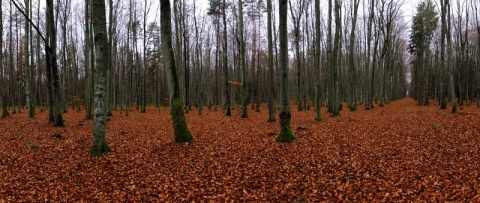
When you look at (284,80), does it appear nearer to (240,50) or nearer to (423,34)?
(240,50)

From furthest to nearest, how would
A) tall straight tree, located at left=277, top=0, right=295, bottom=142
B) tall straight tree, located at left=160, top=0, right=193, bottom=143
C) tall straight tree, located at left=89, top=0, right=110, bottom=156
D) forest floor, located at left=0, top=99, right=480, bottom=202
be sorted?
tall straight tree, located at left=277, top=0, right=295, bottom=142, tall straight tree, located at left=160, top=0, right=193, bottom=143, tall straight tree, located at left=89, top=0, right=110, bottom=156, forest floor, located at left=0, top=99, right=480, bottom=202

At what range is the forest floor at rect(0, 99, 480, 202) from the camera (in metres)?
4.82

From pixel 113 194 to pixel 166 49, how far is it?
4.62 m

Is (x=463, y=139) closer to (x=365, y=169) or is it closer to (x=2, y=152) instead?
(x=365, y=169)

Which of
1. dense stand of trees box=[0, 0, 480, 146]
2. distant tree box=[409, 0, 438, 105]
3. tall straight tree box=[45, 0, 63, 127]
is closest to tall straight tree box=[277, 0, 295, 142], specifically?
dense stand of trees box=[0, 0, 480, 146]

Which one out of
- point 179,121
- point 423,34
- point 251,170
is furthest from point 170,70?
point 423,34

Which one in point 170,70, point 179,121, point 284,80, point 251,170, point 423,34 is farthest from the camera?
point 423,34

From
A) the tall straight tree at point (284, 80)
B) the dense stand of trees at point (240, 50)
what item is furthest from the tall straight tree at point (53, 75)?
the tall straight tree at point (284, 80)

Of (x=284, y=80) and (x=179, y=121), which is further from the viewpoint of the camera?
(x=284, y=80)

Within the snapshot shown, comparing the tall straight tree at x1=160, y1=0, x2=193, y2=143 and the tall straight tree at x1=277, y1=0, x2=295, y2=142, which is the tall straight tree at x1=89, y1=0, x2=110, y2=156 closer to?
the tall straight tree at x1=160, y1=0, x2=193, y2=143

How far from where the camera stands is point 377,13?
2441 cm

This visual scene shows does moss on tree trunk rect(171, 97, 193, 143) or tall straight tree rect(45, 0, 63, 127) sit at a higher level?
tall straight tree rect(45, 0, 63, 127)

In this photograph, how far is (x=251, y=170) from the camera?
6113mm

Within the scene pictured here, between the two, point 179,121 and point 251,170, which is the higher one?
point 179,121
